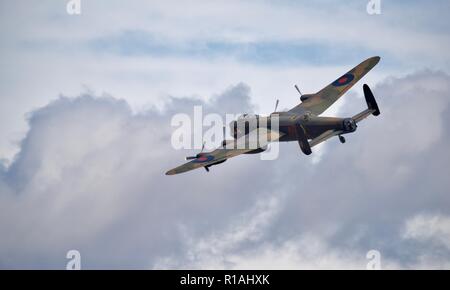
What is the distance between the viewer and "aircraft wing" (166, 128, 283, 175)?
72688mm

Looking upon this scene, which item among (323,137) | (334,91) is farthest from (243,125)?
(334,91)

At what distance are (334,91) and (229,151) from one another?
20797 millimetres

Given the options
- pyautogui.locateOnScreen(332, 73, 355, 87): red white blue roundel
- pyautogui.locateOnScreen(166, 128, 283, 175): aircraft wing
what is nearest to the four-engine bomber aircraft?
pyautogui.locateOnScreen(166, 128, 283, 175): aircraft wing

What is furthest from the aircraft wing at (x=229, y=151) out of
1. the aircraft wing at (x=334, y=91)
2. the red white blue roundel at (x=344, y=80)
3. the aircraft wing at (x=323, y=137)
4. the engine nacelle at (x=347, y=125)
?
the red white blue roundel at (x=344, y=80)

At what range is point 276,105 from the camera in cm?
8525

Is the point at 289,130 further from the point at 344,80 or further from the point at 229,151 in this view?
the point at 344,80

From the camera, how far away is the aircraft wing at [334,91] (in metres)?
88.8

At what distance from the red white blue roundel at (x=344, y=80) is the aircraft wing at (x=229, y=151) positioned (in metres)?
15.1

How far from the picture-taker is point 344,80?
92250mm

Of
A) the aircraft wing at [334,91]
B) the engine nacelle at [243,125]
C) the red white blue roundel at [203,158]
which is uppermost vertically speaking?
the aircraft wing at [334,91]

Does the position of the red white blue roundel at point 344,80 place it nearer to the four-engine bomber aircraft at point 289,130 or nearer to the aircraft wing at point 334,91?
the aircraft wing at point 334,91
